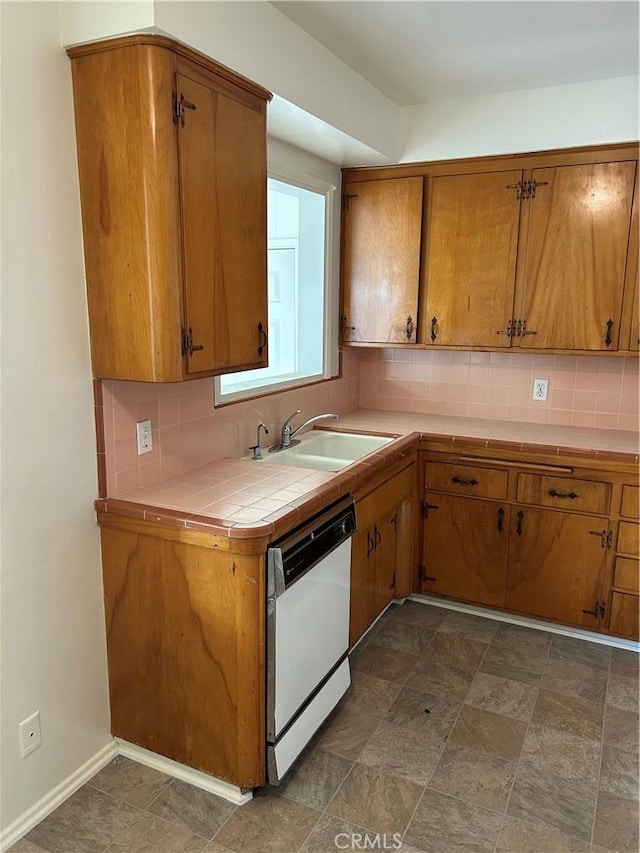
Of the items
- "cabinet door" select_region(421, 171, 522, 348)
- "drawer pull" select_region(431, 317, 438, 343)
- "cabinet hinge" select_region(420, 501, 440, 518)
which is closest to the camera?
"cabinet door" select_region(421, 171, 522, 348)

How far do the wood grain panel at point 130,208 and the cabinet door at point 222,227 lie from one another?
7 centimetres

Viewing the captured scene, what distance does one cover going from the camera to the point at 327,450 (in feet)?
10.5

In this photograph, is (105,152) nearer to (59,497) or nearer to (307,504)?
(59,497)

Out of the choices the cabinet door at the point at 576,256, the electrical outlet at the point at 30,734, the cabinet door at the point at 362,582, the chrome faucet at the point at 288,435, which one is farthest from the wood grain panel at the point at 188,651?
the cabinet door at the point at 576,256

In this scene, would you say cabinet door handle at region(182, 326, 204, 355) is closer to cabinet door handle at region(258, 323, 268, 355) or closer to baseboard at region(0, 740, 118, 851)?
cabinet door handle at region(258, 323, 268, 355)

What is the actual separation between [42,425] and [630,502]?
2436 millimetres

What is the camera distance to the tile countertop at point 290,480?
192 centimetres

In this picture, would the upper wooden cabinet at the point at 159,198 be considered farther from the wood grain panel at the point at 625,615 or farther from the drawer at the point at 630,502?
the wood grain panel at the point at 625,615

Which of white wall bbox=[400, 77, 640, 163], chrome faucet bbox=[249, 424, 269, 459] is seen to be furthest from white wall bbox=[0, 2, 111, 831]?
white wall bbox=[400, 77, 640, 163]

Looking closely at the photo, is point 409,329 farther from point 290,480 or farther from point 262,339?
point 290,480

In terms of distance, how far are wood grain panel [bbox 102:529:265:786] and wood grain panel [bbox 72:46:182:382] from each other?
60cm

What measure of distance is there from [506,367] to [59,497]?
251 centimetres

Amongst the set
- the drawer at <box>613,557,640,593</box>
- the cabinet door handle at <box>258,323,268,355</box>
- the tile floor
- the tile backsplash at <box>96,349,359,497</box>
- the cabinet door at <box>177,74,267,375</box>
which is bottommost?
the tile floor

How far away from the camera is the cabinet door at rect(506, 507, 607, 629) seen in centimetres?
289
